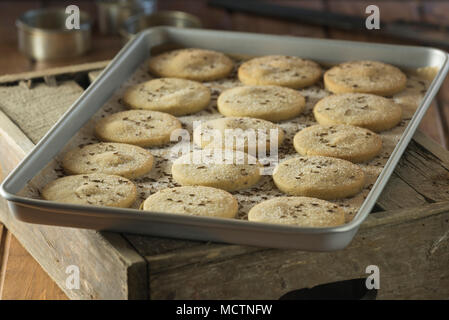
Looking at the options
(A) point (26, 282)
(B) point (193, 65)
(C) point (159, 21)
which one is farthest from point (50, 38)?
(A) point (26, 282)

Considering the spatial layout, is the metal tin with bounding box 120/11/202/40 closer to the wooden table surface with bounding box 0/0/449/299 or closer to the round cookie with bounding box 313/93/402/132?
the wooden table surface with bounding box 0/0/449/299

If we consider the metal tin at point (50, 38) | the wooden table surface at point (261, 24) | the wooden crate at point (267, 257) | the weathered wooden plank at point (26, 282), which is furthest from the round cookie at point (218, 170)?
the metal tin at point (50, 38)

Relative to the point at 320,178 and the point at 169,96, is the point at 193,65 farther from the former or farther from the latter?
the point at 320,178

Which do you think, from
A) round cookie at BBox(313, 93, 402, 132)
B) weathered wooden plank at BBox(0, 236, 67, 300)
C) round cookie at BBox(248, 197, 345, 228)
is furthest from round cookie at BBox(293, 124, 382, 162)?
weathered wooden plank at BBox(0, 236, 67, 300)

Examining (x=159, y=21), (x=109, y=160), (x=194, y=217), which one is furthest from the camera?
(x=159, y=21)

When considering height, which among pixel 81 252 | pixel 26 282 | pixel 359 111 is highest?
pixel 359 111

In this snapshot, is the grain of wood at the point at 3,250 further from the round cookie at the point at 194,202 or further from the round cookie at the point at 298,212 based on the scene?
the round cookie at the point at 298,212
